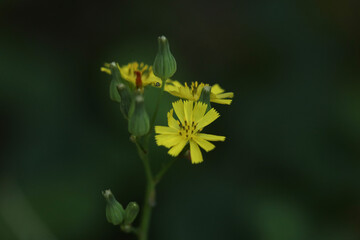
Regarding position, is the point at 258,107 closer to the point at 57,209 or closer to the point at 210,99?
the point at 210,99

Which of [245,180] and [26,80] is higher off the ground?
[26,80]

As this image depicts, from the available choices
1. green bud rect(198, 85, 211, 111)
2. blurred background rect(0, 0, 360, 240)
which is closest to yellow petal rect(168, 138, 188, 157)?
green bud rect(198, 85, 211, 111)

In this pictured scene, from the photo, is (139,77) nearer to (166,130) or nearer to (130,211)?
(166,130)

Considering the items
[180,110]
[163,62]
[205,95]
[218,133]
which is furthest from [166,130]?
[218,133]

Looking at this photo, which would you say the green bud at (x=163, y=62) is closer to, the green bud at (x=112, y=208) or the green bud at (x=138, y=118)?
the green bud at (x=138, y=118)

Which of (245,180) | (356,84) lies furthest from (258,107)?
(356,84)

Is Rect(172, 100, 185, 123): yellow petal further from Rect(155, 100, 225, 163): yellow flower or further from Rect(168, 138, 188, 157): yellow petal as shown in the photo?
Rect(168, 138, 188, 157): yellow petal
